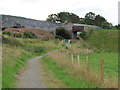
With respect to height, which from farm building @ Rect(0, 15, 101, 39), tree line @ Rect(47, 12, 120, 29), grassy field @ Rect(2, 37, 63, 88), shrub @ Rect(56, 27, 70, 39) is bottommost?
grassy field @ Rect(2, 37, 63, 88)

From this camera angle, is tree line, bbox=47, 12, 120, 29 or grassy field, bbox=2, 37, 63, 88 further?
tree line, bbox=47, 12, 120, 29

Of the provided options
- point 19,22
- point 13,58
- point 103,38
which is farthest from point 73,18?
point 13,58

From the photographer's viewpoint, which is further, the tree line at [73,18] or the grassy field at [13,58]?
the tree line at [73,18]

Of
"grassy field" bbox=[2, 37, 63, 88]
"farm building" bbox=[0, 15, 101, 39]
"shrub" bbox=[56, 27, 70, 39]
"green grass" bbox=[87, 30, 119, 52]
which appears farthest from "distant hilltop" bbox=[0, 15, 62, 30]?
"grassy field" bbox=[2, 37, 63, 88]

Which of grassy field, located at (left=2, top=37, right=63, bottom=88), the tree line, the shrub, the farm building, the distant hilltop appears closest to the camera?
grassy field, located at (left=2, top=37, right=63, bottom=88)

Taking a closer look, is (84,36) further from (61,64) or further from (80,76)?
(80,76)

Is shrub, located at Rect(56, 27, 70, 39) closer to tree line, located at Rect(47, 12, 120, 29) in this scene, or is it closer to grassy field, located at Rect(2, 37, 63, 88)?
grassy field, located at Rect(2, 37, 63, 88)

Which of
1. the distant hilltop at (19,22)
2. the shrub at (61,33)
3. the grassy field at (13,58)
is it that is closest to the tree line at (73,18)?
the distant hilltop at (19,22)

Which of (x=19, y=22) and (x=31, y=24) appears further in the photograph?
(x=31, y=24)

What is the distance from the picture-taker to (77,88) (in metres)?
9.12

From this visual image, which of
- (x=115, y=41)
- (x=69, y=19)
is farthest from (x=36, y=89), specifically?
(x=69, y=19)

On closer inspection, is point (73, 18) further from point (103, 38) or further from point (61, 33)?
point (103, 38)

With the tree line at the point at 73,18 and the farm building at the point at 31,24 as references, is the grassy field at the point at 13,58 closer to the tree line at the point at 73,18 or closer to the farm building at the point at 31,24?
the farm building at the point at 31,24

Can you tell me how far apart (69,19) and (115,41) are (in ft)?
190
